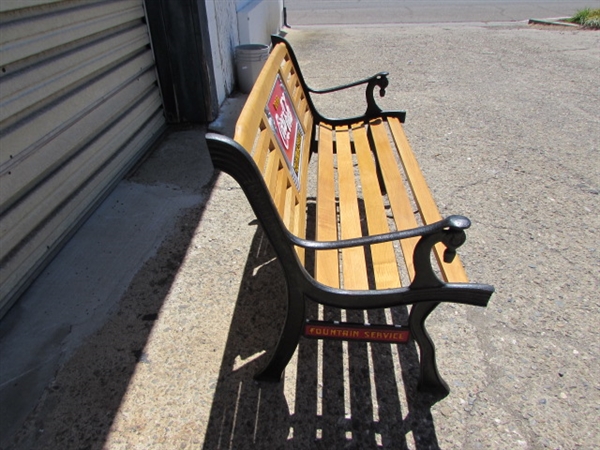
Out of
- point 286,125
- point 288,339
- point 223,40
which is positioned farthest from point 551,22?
point 288,339

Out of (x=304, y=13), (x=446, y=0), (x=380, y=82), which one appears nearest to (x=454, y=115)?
(x=380, y=82)

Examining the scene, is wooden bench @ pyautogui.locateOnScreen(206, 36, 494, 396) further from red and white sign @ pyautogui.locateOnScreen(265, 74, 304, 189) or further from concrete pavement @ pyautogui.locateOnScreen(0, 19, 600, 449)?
concrete pavement @ pyautogui.locateOnScreen(0, 19, 600, 449)

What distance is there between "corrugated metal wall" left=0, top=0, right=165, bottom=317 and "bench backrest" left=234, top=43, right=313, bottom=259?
4.57 ft

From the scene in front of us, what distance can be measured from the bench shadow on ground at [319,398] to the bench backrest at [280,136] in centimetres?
59

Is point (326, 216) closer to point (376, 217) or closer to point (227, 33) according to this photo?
point (376, 217)

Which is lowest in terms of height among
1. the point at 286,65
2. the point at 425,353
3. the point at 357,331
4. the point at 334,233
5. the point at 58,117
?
the point at 425,353

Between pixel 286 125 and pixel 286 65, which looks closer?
pixel 286 125

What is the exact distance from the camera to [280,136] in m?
2.30

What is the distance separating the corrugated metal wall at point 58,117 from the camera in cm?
252

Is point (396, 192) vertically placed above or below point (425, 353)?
above

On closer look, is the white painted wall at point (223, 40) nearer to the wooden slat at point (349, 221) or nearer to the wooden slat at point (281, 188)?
the wooden slat at point (349, 221)

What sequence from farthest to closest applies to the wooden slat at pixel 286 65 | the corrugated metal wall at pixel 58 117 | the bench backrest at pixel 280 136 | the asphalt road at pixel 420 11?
the asphalt road at pixel 420 11 < the wooden slat at pixel 286 65 < the corrugated metal wall at pixel 58 117 < the bench backrest at pixel 280 136

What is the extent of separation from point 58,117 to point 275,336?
198 centimetres

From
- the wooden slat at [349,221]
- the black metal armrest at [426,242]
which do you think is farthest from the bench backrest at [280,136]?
the black metal armrest at [426,242]
